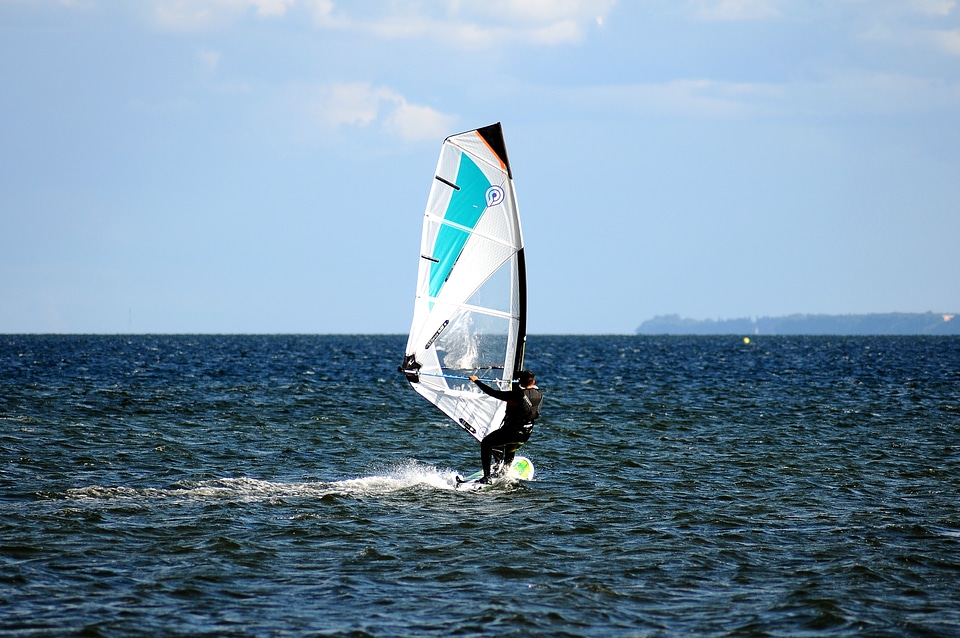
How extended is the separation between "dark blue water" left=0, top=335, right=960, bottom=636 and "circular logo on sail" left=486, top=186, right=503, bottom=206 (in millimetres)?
4641

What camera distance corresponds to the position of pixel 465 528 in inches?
511

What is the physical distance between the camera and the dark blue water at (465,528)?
935 centimetres

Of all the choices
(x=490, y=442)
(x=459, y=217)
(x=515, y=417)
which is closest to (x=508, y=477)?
(x=490, y=442)

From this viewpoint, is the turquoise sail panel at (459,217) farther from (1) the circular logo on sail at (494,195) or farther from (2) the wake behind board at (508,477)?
(2) the wake behind board at (508,477)

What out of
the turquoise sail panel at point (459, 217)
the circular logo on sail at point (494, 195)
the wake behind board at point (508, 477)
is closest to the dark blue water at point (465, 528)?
the wake behind board at point (508, 477)

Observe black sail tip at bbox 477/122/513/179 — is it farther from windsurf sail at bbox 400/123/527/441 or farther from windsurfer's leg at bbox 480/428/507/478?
windsurfer's leg at bbox 480/428/507/478

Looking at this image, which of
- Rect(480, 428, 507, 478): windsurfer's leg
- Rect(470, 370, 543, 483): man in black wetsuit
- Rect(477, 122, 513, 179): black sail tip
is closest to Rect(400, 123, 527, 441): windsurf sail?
Rect(477, 122, 513, 179): black sail tip

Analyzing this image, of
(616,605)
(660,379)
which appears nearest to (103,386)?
(660,379)

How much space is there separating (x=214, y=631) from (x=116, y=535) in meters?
3.99

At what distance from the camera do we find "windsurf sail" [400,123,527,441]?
15211 mm

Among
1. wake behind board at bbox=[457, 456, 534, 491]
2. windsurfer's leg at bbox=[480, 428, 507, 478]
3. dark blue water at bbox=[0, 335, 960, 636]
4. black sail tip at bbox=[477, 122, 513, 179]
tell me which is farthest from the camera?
wake behind board at bbox=[457, 456, 534, 491]

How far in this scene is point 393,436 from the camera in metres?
24.0

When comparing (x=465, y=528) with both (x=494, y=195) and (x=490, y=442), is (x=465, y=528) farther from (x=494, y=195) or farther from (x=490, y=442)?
(x=494, y=195)

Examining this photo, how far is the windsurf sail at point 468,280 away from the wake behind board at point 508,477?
1150 millimetres
